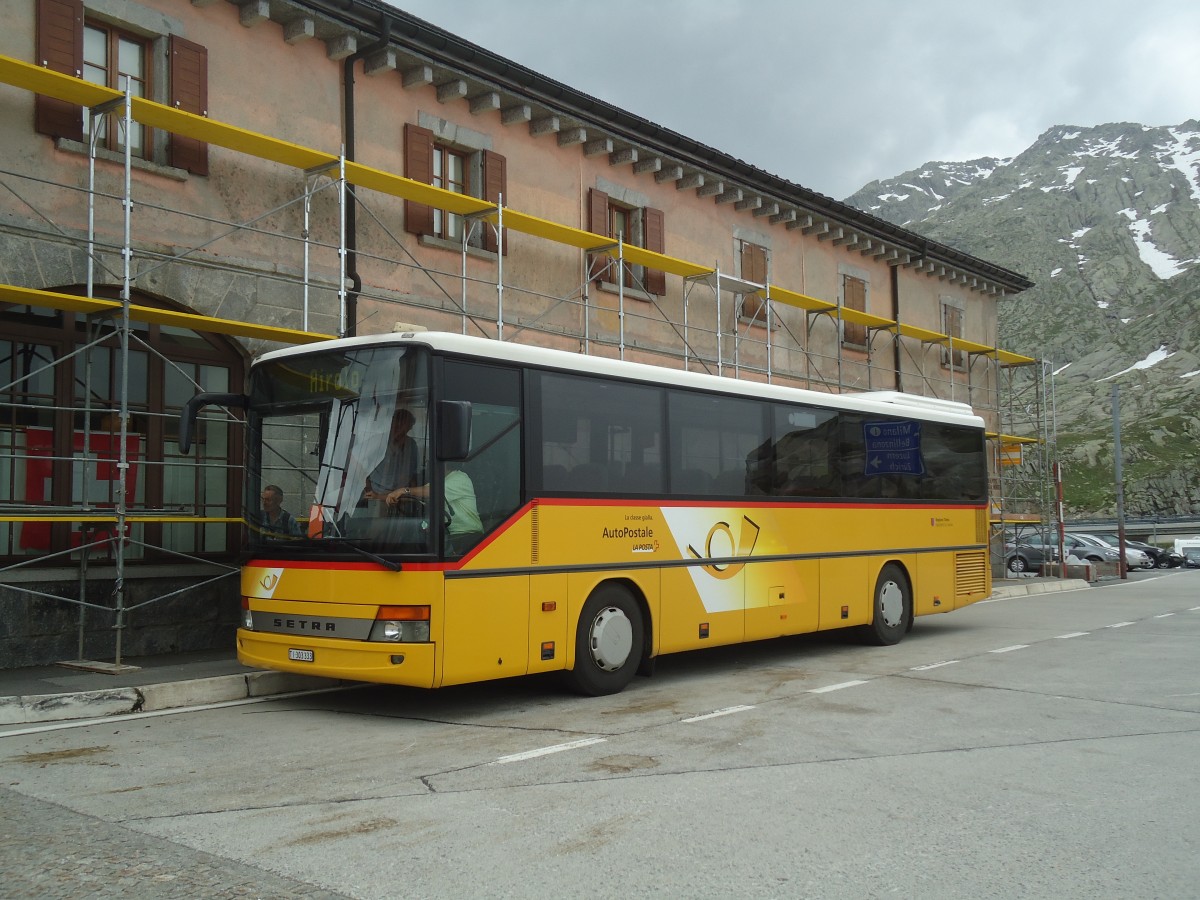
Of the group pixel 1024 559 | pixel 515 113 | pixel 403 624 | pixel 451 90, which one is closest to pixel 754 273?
pixel 515 113

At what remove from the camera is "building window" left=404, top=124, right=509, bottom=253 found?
50.7 feet

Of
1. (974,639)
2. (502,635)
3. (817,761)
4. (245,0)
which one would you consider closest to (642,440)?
(502,635)

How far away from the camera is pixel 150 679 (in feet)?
32.6

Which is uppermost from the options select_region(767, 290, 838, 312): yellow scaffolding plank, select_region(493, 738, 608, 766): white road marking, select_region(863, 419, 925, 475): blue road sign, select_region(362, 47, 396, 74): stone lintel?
select_region(362, 47, 396, 74): stone lintel

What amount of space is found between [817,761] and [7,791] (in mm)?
4730

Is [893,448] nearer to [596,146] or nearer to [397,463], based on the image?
[596,146]

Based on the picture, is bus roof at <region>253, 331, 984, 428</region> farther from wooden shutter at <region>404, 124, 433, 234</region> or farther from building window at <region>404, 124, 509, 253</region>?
building window at <region>404, 124, 509, 253</region>

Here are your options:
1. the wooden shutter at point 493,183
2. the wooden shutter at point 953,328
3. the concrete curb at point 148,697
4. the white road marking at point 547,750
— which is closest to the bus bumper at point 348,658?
the concrete curb at point 148,697

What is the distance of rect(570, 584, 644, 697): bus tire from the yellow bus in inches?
0.8

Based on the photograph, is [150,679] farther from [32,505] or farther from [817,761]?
[817,761]

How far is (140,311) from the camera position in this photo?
10781 millimetres

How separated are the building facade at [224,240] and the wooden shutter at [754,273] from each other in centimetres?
148

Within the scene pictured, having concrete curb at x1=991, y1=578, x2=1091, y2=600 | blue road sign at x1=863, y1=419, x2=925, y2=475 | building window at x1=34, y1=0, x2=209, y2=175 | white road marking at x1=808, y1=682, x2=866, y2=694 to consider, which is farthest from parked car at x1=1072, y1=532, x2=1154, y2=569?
building window at x1=34, y1=0, x2=209, y2=175

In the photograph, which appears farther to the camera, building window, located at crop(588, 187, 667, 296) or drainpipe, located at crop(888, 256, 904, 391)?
drainpipe, located at crop(888, 256, 904, 391)
